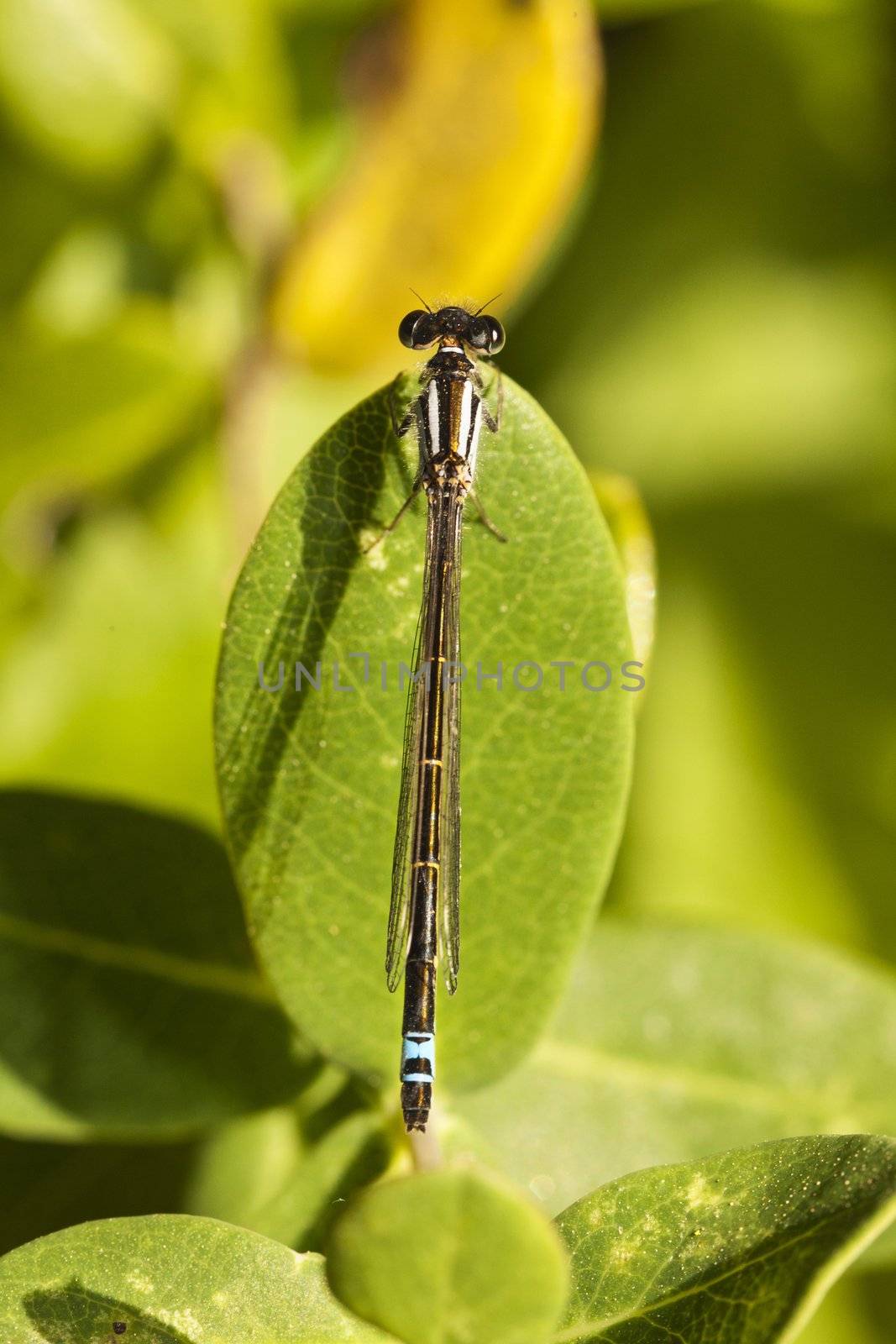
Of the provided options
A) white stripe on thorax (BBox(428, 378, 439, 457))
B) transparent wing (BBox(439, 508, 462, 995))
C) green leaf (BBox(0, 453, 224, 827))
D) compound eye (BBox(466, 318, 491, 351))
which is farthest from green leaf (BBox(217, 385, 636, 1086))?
green leaf (BBox(0, 453, 224, 827))

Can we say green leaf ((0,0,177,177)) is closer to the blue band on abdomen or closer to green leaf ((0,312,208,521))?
green leaf ((0,312,208,521))

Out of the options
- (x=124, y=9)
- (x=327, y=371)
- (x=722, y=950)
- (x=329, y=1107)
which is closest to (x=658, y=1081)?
(x=722, y=950)

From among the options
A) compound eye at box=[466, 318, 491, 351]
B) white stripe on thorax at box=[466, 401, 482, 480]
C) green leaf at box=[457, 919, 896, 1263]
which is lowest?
green leaf at box=[457, 919, 896, 1263]

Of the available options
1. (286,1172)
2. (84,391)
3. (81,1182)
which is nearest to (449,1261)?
(286,1172)

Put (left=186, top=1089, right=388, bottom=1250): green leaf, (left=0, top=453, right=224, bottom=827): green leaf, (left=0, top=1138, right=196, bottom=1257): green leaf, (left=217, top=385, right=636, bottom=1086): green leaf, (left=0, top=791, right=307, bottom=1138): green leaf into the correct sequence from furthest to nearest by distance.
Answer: (left=0, top=453, right=224, bottom=827): green leaf → (left=0, top=1138, right=196, bottom=1257): green leaf → (left=0, top=791, right=307, bottom=1138): green leaf → (left=186, top=1089, right=388, bottom=1250): green leaf → (left=217, top=385, right=636, bottom=1086): green leaf

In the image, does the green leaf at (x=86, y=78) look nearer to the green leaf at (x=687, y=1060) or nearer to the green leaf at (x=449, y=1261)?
the green leaf at (x=687, y=1060)

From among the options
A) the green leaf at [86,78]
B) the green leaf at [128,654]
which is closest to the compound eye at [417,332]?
the green leaf at [128,654]
